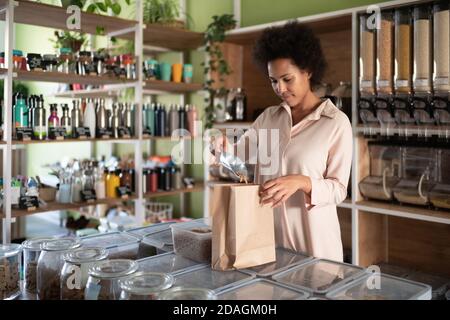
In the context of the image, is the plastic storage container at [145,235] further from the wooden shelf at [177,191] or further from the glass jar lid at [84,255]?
the wooden shelf at [177,191]

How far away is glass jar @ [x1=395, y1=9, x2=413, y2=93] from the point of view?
2402 millimetres

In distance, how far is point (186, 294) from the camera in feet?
3.14

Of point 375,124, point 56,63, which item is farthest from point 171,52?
point 375,124

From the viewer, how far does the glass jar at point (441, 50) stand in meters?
2.26

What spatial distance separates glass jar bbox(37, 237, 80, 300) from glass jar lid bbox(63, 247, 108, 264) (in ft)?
0.10

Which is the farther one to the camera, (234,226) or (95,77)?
(95,77)

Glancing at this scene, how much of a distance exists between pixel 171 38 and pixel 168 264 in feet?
9.29

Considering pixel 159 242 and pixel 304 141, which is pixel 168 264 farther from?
pixel 304 141

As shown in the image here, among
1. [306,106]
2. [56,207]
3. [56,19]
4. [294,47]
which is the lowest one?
[56,207]

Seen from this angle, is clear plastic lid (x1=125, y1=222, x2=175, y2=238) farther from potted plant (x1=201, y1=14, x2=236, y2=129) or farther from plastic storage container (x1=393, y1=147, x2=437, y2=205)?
potted plant (x1=201, y1=14, x2=236, y2=129)

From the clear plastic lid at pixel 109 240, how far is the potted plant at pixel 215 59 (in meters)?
2.03

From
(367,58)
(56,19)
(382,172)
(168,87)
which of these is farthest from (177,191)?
(367,58)

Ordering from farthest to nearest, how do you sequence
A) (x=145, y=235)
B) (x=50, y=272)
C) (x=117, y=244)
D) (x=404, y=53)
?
(x=404, y=53), (x=145, y=235), (x=117, y=244), (x=50, y=272)
